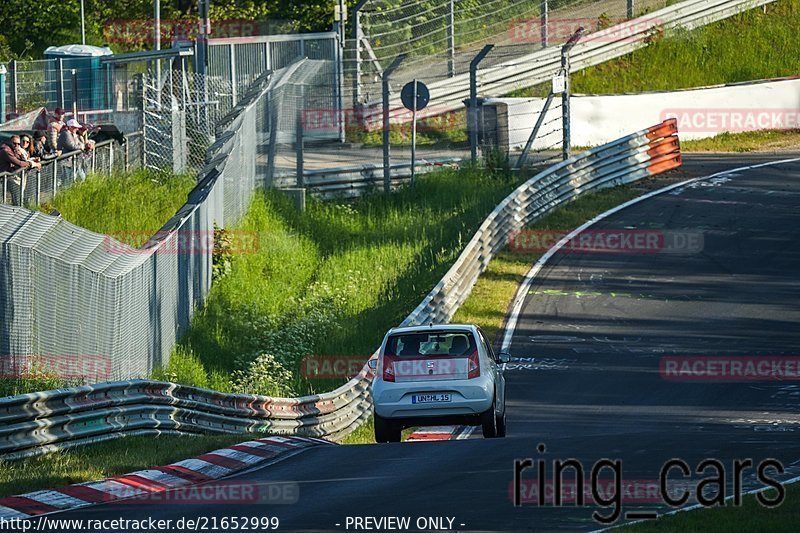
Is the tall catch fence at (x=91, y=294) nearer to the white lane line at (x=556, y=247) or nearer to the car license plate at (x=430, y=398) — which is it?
the car license plate at (x=430, y=398)

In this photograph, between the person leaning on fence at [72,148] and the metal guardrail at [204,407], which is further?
the person leaning on fence at [72,148]

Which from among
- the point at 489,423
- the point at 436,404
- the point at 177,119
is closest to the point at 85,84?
the point at 177,119

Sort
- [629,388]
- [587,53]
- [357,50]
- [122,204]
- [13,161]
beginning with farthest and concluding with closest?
[587,53] < [357,50] < [122,204] < [13,161] < [629,388]

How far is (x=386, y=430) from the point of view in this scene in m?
17.2

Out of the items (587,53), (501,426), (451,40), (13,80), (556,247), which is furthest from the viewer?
(587,53)

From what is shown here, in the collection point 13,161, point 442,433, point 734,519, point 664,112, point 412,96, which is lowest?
point 442,433

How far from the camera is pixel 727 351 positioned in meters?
Answer: 22.5

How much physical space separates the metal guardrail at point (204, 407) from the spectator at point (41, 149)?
23.9ft

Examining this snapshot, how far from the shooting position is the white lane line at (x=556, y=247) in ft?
81.6

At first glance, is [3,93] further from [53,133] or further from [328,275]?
[328,275]

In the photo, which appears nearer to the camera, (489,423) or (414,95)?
(489,423)

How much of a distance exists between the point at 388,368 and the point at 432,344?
611 millimetres

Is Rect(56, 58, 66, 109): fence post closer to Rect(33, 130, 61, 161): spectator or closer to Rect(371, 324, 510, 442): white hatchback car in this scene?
Rect(33, 130, 61, 161): spectator

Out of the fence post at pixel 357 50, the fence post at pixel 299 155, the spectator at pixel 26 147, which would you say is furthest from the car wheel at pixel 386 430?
the fence post at pixel 357 50
